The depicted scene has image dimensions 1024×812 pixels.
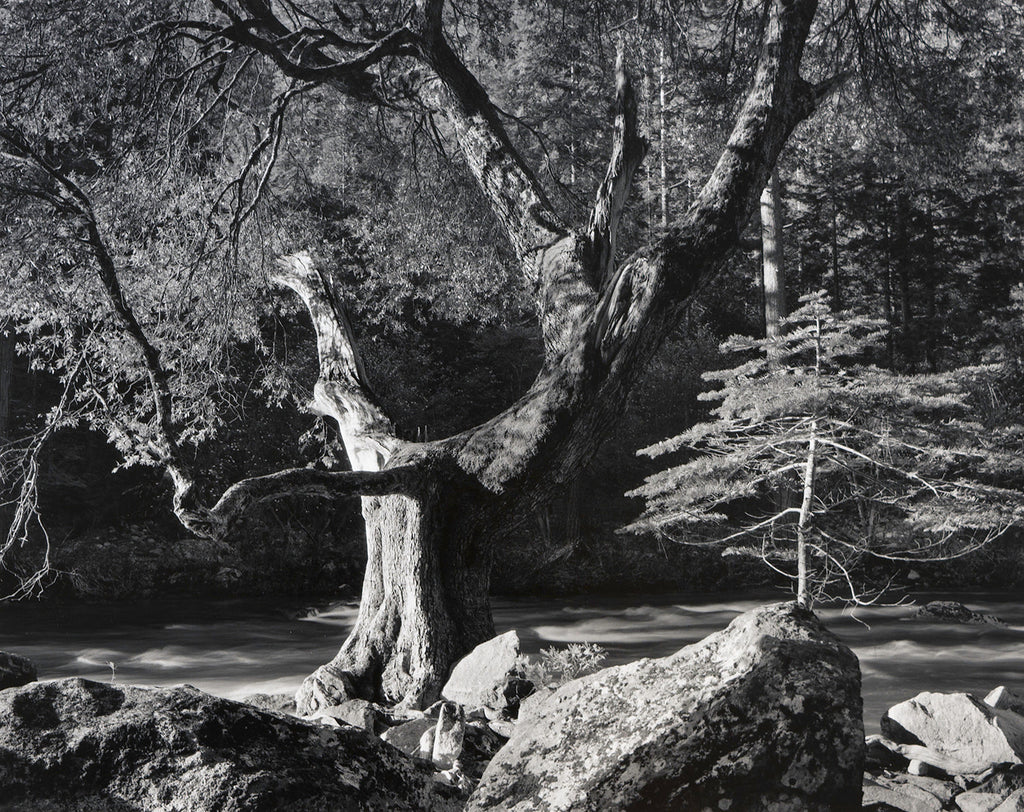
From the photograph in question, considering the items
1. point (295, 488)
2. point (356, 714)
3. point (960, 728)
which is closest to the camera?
point (960, 728)

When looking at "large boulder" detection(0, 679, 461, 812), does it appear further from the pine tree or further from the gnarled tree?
the pine tree

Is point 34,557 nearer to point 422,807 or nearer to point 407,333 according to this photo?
point 407,333

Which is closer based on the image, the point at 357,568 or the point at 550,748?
the point at 550,748

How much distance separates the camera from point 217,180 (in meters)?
10.3

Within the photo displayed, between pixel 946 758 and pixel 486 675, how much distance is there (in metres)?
2.78

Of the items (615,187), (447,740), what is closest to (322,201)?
(615,187)

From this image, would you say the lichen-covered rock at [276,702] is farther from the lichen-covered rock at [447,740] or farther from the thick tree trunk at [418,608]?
the lichen-covered rock at [447,740]

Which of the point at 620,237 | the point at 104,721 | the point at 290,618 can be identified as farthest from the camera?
the point at 290,618

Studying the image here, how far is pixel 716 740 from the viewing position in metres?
3.03

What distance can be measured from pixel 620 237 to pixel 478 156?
3445 mm

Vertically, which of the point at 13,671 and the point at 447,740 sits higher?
the point at 13,671

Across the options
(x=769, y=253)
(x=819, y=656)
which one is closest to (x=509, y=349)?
(x=769, y=253)

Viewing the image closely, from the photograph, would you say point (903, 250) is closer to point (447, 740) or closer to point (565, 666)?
point (565, 666)

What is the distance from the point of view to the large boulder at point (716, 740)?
9.84 feet
